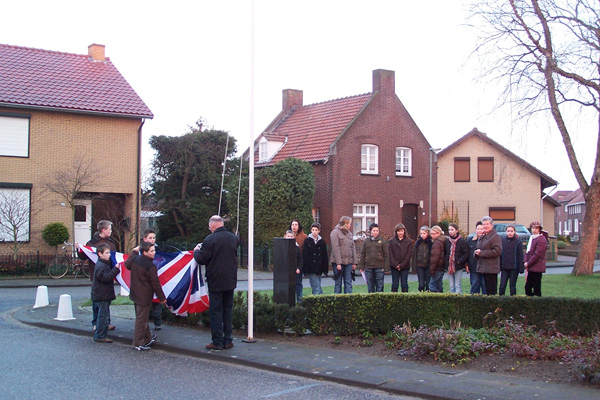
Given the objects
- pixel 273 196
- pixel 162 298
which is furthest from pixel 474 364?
pixel 273 196

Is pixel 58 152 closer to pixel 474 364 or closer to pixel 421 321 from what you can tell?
pixel 421 321

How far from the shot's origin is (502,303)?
1002cm

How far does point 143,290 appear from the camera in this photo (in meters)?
10.3

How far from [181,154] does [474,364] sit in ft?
87.0

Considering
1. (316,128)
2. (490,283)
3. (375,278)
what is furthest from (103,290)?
(316,128)

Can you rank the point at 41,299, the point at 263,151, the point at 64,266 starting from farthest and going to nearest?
1. the point at 263,151
2. the point at 64,266
3. the point at 41,299

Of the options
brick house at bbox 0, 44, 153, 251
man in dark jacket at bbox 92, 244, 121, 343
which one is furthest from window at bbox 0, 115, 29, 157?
man in dark jacket at bbox 92, 244, 121, 343

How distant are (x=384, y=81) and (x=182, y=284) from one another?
25.8 m

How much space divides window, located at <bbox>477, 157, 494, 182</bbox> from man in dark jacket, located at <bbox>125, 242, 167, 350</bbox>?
38.0 metres

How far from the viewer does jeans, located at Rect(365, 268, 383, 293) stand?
46.1 ft

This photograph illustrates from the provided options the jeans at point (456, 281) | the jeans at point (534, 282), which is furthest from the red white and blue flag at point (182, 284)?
the jeans at point (534, 282)

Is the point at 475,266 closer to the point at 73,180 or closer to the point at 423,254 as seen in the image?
the point at 423,254

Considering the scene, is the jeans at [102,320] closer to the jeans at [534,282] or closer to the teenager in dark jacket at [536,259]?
the teenager in dark jacket at [536,259]

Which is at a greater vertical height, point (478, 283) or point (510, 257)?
point (510, 257)
